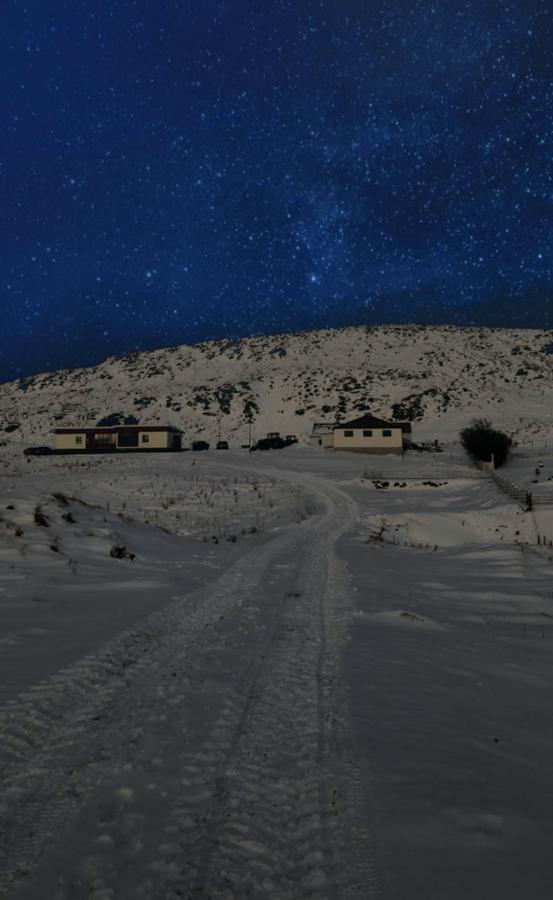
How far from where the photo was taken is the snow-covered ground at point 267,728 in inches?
115

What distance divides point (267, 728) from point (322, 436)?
236 ft

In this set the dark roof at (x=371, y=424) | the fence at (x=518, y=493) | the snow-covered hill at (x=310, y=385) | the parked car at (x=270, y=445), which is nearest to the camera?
the fence at (x=518, y=493)

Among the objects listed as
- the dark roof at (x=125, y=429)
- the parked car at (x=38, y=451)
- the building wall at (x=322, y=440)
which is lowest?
the parked car at (x=38, y=451)

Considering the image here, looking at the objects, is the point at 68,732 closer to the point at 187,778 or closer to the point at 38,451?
the point at 187,778

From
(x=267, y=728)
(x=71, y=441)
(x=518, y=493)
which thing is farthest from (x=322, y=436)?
(x=267, y=728)

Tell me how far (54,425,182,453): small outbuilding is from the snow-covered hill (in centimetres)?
1525

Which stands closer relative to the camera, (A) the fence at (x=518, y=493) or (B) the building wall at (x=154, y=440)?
(A) the fence at (x=518, y=493)

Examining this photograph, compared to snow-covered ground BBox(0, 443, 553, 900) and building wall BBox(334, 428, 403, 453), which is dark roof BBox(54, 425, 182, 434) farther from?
snow-covered ground BBox(0, 443, 553, 900)

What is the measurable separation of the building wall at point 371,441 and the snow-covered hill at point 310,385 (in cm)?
1438

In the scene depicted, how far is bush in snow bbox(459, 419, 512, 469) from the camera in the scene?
4778 cm

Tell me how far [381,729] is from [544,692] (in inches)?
89.7

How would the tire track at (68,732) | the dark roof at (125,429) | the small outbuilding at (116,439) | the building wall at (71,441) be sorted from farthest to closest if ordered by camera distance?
the building wall at (71,441) < the small outbuilding at (116,439) < the dark roof at (125,429) < the tire track at (68,732)

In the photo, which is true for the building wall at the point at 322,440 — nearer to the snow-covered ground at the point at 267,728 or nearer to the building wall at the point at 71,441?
the building wall at the point at 71,441

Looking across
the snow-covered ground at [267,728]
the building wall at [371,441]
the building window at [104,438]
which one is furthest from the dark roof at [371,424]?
the snow-covered ground at [267,728]
